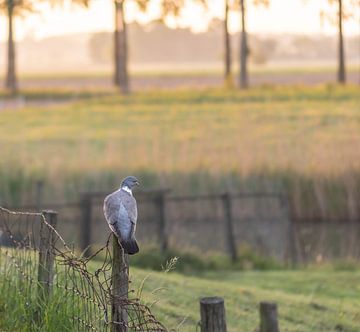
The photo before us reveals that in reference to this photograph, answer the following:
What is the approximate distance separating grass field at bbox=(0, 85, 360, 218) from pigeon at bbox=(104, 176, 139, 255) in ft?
46.8

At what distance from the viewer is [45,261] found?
29.6 ft

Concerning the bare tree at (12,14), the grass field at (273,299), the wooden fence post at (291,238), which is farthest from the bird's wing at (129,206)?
the bare tree at (12,14)

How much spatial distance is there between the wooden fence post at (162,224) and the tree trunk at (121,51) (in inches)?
1465

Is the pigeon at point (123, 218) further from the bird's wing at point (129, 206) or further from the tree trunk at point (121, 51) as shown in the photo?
the tree trunk at point (121, 51)

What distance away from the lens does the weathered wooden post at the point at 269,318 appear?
9.66 meters

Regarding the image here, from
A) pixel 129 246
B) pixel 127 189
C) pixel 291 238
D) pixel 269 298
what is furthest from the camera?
pixel 291 238

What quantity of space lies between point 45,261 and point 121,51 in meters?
50.0

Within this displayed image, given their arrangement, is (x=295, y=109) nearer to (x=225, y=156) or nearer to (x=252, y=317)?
(x=225, y=156)

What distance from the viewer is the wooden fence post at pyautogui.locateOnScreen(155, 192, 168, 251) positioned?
1809 centimetres

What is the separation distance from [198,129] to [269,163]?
10790 millimetres

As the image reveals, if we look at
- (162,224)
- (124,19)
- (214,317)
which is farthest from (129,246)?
(124,19)

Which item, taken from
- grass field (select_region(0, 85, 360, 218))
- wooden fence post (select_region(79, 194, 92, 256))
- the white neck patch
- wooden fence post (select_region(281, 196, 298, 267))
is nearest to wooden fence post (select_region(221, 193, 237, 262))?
A: wooden fence post (select_region(281, 196, 298, 267))

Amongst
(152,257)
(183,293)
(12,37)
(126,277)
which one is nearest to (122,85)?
(12,37)

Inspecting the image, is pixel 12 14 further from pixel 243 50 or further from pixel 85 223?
pixel 85 223
